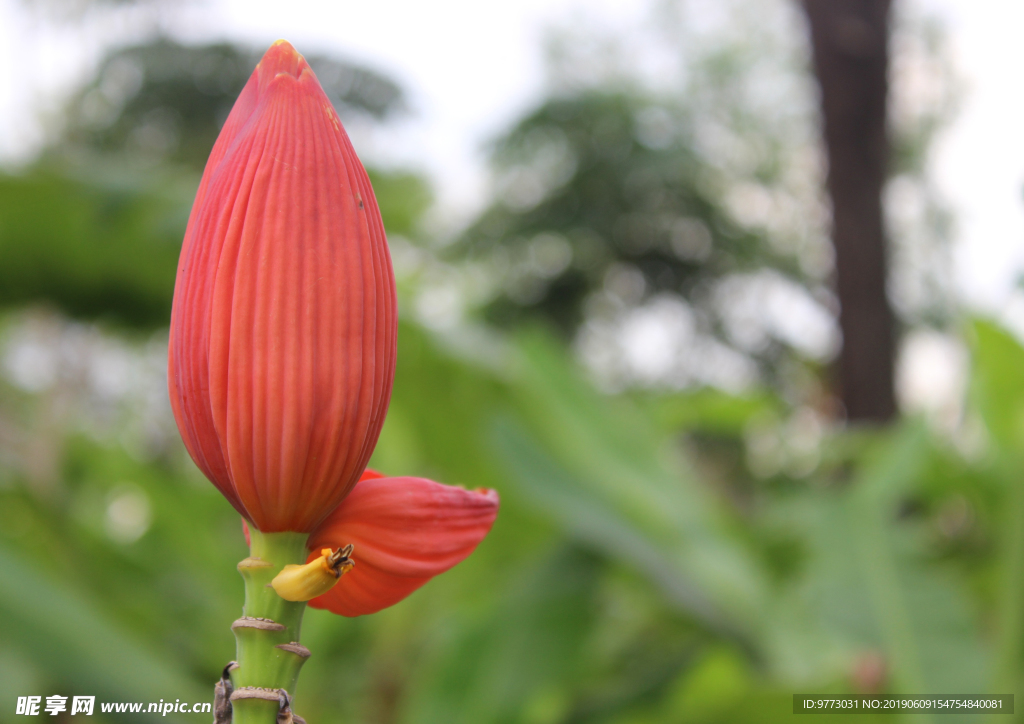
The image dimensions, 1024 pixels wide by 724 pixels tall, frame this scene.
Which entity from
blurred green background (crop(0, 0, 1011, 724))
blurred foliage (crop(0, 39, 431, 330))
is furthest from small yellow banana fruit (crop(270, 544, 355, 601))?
blurred foliage (crop(0, 39, 431, 330))

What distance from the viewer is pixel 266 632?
113mm

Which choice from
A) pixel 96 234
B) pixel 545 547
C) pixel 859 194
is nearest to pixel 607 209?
pixel 859 194

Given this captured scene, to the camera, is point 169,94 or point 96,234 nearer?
point 96,234

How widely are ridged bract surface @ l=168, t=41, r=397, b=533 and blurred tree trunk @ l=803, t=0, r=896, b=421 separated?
62.5 inches

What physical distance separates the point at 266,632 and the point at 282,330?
44 mm

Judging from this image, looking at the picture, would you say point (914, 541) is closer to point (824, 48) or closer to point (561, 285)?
point (824, 48)

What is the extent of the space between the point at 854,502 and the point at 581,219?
8344 mm

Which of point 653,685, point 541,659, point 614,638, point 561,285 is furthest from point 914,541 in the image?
point 561,285

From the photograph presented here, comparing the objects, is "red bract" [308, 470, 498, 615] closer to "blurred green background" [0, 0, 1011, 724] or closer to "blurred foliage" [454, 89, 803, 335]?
"blurred green background" [0, 0, 1011, 724]

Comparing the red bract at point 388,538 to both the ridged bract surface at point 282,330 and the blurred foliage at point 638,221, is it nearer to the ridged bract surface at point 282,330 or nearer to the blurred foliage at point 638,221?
the ridged bract surface at point 282,330

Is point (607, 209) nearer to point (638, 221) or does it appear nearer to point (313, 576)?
point (638, 221)

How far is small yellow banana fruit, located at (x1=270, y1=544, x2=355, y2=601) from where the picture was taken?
106mm

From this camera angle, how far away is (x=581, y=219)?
29.8 ft

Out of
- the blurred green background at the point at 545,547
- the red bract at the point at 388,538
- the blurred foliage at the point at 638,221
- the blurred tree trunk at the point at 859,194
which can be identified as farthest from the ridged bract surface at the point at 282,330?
the blurred foliage at the point at 638,221
